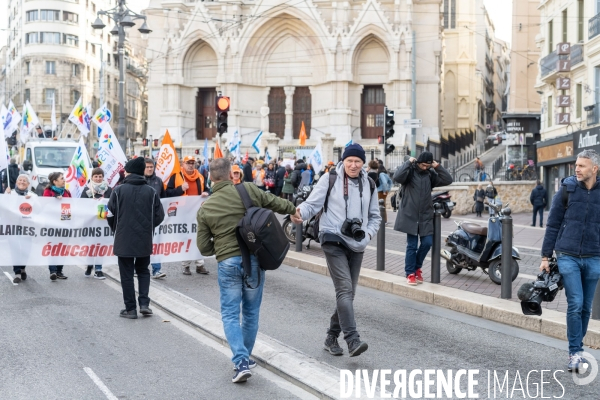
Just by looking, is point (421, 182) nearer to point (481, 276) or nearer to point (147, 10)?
point (481, 276)

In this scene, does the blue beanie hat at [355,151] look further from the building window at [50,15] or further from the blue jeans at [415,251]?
the building window at [50,15]

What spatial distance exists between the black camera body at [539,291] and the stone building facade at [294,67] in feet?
129

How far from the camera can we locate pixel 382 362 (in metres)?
6.82

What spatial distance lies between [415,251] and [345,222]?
3903 mm

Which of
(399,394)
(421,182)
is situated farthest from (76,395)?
(421,182)

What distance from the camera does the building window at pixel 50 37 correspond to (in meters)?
70.1

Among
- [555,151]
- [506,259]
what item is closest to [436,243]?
[506,259]

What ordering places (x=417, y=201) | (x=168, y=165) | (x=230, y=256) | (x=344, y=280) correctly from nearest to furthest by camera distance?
1. (x=230, y=256)
2. (x=344, y=280)
3. (x=417, y=201)
4. (x=168, y=165)

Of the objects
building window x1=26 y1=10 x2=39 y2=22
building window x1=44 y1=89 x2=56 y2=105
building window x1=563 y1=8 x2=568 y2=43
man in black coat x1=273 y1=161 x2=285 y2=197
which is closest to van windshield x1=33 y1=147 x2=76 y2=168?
man in black coat x1=273 y1=161 x2=285 y2=197

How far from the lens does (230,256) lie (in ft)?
20.3

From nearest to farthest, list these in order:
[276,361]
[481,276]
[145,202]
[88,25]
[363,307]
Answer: [276,361], [145,202], [363,307], [481,276], [88,25]

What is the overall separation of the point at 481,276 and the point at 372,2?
37.7m

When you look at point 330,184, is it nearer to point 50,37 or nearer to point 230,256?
point 230,256

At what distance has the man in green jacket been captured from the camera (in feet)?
20.3
